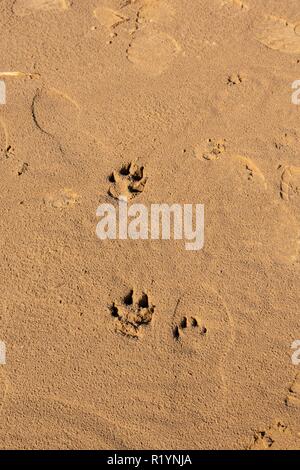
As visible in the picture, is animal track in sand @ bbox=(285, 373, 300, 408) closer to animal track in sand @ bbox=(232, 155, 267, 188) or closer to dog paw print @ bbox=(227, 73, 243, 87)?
animal track in sand @ bbox=(232, 155, 267, 188)

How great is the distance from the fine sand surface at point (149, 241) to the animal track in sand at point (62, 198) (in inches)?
0.5

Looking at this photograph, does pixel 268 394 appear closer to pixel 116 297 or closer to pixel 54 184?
pixel 116 297

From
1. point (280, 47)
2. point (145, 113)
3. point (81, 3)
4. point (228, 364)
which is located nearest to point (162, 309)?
point (228, 364)

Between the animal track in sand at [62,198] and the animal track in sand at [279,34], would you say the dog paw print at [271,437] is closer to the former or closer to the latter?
the animal track in sand at [62,198]

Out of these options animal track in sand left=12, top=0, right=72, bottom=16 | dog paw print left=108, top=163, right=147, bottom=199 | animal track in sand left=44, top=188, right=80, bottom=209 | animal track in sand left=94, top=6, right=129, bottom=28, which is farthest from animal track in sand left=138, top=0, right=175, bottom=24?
animal track in sand left=44, top=188, right=80, bottom=209

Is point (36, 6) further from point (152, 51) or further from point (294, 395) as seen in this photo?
point (294, 395)

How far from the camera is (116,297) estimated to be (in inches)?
135

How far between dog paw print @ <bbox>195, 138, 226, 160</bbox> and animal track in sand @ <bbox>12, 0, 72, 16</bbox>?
1.41 meters

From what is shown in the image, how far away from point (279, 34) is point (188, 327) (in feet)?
7.00

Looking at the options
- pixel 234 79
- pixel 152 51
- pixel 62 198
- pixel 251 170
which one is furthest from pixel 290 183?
pixel 62 198

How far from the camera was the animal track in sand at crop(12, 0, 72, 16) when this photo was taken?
12.8 feet

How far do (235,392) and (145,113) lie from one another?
188cm

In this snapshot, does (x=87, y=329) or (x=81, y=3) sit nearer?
(x=87, y=329)
